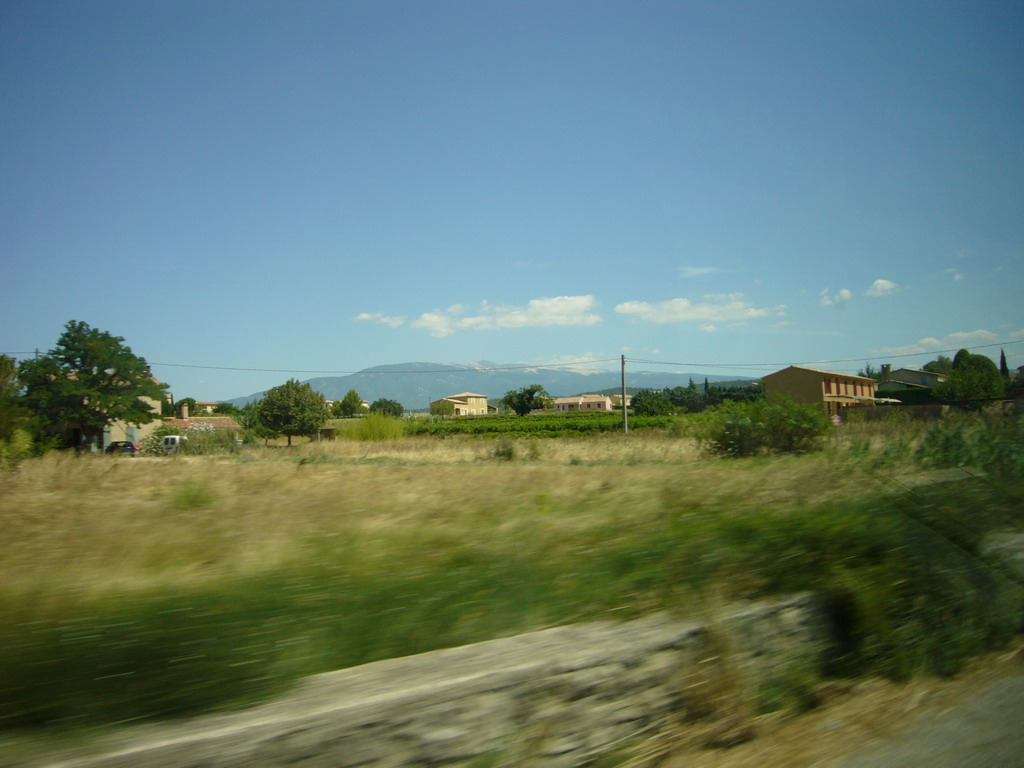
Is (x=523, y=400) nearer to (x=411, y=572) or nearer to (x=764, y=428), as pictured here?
(x=764, y=428)

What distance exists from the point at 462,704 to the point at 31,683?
1.64 meters

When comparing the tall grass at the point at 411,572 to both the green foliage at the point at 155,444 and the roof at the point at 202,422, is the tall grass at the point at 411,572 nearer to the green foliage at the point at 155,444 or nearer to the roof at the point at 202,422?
the green foliage at the point at 155,444

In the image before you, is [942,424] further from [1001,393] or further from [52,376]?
[52,376]

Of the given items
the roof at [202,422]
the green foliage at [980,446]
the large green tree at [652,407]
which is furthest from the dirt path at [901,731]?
the large green tree at [652,407]

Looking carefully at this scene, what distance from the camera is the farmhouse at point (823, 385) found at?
56925 mm

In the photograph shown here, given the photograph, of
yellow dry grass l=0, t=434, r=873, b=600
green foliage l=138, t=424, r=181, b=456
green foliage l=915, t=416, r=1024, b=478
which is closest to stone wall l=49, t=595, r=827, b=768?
yellow dry grass l=0, t=434, r=873, b=600

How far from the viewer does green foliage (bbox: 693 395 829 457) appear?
20359mm

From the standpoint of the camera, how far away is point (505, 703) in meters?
2.93

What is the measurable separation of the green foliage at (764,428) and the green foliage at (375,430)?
115ft

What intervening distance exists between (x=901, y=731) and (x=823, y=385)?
57899 mm

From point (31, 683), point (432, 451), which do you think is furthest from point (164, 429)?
point (31, 683)

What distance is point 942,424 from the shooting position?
1392cm

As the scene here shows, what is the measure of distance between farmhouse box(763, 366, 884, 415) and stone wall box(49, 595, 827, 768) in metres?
55.0

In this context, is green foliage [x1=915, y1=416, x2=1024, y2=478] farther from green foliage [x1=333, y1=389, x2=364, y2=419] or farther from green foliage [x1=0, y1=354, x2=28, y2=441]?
green foliage [x1=333, y1=389, x2=364, y2=419]
